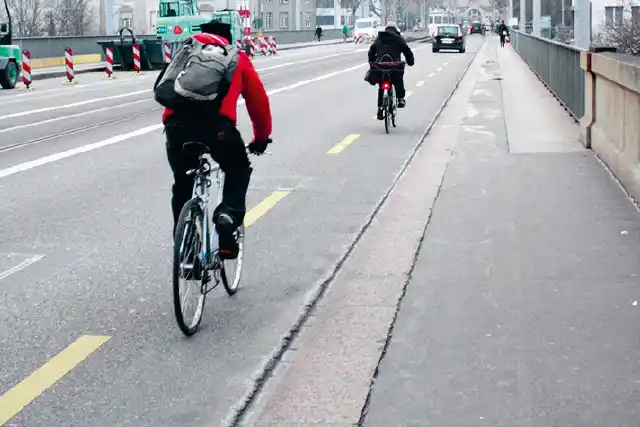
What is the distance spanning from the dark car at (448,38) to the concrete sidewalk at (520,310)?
162 feet

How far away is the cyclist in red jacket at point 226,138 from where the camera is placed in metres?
6.36

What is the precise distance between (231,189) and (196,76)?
851mm

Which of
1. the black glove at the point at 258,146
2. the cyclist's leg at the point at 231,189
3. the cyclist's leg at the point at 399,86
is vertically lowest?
the cyclist's leg at the point at 231,189

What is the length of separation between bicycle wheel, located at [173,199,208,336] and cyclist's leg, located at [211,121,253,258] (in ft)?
0.99

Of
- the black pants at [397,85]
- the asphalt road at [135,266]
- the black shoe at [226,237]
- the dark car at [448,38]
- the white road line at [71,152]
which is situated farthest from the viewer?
the dark car at [448,38]

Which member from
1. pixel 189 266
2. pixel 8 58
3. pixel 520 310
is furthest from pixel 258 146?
pixel 8 58

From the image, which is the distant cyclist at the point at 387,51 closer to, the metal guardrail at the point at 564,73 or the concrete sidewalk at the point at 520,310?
the metal guardrail at the point at 564,73

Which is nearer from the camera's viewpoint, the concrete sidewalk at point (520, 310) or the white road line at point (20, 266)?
the concrete sidewalk at point (520, 310)

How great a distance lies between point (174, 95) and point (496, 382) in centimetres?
216

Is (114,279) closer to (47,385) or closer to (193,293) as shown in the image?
(193,293)

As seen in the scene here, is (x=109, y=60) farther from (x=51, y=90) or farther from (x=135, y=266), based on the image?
(x=135, y=266)

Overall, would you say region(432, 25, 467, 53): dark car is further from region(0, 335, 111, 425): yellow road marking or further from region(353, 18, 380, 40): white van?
region(0, 335, 111, 425): yellow road marking

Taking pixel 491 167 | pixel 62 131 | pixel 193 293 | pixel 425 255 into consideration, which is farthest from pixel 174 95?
pixel 62 131

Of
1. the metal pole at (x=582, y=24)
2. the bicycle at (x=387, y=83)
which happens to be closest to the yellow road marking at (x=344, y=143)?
the bicycle at (x=387, y=83)
